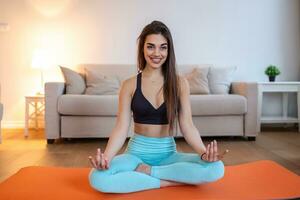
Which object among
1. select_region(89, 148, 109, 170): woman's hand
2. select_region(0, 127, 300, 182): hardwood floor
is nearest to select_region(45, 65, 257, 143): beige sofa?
select_region(0, 127, 300, 182): hardwood floor

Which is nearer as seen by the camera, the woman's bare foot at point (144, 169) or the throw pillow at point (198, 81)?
the woman's bare foot at point (144, 169)

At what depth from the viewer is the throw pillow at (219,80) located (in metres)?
3.86

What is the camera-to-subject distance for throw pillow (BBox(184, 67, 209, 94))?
12.2ft

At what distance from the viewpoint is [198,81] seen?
3.78m

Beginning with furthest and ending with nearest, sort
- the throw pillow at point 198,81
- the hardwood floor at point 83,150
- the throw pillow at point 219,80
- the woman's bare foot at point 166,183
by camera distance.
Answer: the throw pillow at point 219,80, the throw pillow at point 198,81, the hardwood floor at point 83,150, the woman's bare foot at point 166,183

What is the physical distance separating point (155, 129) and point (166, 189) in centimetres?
28

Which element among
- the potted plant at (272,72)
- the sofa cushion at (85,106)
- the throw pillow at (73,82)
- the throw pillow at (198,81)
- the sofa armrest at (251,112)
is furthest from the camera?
the potted plant at (272,72)

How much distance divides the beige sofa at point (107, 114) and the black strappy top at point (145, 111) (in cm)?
164

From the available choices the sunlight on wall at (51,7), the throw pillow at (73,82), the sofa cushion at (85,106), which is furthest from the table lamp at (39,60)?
the sofa cushion at (85,106)

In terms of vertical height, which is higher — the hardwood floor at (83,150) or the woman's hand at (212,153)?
the woman's hand at (212,153)

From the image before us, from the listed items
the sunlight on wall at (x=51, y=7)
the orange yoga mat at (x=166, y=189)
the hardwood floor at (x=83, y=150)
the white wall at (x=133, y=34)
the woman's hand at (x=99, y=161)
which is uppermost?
the sunlight on wall at (x=51, y=7)

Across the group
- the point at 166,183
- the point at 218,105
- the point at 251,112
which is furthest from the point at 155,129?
the point at 251,112

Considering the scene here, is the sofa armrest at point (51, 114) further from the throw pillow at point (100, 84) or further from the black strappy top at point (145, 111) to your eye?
the black strappy top at point (145, 111)

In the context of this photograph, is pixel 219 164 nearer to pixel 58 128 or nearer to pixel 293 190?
pixel 293 190
